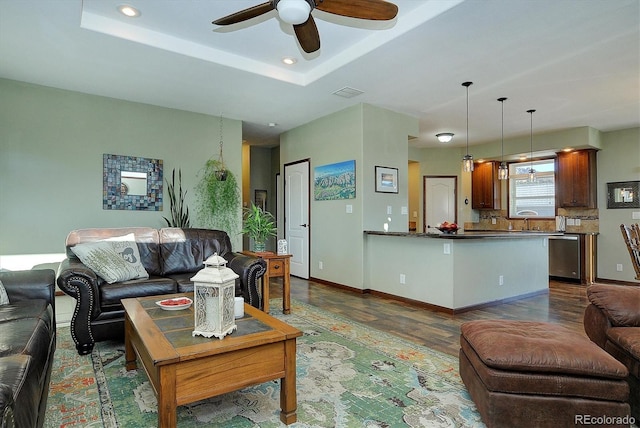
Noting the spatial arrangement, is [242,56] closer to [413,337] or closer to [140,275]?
[140,275]

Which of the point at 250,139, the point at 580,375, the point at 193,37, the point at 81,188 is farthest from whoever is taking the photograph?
the point at 250,139

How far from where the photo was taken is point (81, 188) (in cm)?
459

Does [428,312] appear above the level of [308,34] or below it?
below

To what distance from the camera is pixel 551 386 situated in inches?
65.4

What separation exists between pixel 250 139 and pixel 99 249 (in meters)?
4.61

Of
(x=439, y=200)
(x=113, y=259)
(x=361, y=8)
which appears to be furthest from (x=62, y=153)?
(x=439, y=200)

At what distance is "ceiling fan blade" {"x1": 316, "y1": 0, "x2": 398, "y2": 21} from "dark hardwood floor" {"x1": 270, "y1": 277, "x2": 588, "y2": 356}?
251cm

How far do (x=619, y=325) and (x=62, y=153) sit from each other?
18.5ft

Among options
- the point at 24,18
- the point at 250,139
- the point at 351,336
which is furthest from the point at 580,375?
the point at 250,139

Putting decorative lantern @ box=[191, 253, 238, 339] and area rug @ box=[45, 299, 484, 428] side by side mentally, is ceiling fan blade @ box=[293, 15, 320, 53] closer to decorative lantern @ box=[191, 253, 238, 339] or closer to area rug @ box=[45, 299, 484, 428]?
decorative lantern @ box=[191, 253, 238, 339]

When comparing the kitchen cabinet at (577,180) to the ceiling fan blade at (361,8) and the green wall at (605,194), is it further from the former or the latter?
the ceiling fan blade at (361,8)

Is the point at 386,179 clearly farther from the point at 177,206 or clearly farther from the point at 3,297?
the point at 3,297

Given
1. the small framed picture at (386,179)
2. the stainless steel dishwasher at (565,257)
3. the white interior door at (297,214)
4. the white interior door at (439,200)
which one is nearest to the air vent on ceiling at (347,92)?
the small framed picture at (386,179)

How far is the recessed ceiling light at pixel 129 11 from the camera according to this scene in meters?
2.94
